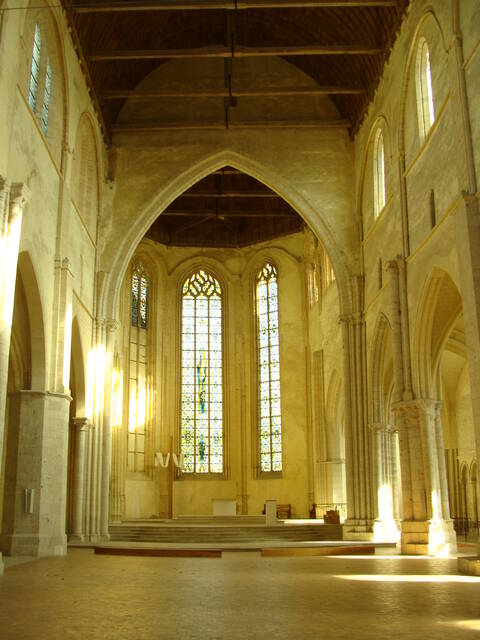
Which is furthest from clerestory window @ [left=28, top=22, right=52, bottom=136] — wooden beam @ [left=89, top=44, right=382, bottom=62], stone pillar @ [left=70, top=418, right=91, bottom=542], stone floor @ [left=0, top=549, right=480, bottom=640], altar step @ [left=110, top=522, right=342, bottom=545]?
altar step @ [left=110, top=522, right=342, bottom=545]

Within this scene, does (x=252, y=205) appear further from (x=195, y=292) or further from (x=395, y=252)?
(x=395, y=252)

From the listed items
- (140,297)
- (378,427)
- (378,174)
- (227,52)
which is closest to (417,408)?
(378,427)

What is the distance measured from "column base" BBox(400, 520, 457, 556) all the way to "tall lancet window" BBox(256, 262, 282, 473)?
1671cm

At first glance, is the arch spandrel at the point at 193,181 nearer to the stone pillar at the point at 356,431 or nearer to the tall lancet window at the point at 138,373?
the stone pillar at the point at 356,431

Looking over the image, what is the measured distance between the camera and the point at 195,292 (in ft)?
124

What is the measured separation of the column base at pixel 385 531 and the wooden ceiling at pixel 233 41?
506 inches

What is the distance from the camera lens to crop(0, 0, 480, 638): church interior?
47.0 ft

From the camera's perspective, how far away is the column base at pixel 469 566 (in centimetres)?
1188

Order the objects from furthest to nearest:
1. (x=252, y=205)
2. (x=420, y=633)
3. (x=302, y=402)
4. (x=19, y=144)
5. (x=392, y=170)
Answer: (x=252, y=205) < (x=302, y=402) < (x=392, y=170) < (x=19, y=144) < (x=420, y=633)

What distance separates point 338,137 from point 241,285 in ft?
41.0

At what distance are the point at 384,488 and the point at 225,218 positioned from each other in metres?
18.2

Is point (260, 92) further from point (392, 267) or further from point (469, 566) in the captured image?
point (469, 566)

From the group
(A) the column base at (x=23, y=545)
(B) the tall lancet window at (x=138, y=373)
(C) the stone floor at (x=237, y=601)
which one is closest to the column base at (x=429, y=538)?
(C) the stone floor at (x=237, y=601)

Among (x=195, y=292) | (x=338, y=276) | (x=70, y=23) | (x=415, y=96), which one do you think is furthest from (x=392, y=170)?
(x=195, y=292)
